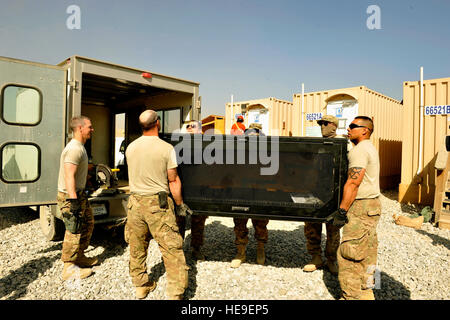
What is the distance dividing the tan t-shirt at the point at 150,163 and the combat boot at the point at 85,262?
1.52 metres

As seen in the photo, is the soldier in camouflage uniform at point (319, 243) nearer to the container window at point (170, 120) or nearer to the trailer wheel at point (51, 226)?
the container window at point (170, 120)

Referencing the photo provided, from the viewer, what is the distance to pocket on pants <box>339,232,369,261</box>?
2.67 meters

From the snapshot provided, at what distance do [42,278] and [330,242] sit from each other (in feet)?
12.1

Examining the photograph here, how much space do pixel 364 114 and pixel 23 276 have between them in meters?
8.79

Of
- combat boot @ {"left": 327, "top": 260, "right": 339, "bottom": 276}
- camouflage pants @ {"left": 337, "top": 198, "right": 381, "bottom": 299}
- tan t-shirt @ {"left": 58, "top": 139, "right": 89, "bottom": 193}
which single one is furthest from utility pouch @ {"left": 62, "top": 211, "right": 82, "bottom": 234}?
combat boot @ {"left": 327, "top": 260, "right": 339, "bottom": 276}

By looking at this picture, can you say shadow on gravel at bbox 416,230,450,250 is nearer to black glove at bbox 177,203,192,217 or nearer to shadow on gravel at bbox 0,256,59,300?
black glove at bbox 177,203,192,217

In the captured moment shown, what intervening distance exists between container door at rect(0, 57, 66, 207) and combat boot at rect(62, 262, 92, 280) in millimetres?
1001

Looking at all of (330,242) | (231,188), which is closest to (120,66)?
(231,188)

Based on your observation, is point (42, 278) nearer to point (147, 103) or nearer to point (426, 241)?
point (147, 103)

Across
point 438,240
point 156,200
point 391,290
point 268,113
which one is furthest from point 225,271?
point 268,113

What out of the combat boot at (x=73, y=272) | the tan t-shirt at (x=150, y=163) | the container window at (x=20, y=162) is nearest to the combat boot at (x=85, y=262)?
the combat boot at (x=73, y=272)

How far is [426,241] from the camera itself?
16.6 ft

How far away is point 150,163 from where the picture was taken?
276cm

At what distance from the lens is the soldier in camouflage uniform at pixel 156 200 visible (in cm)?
275
